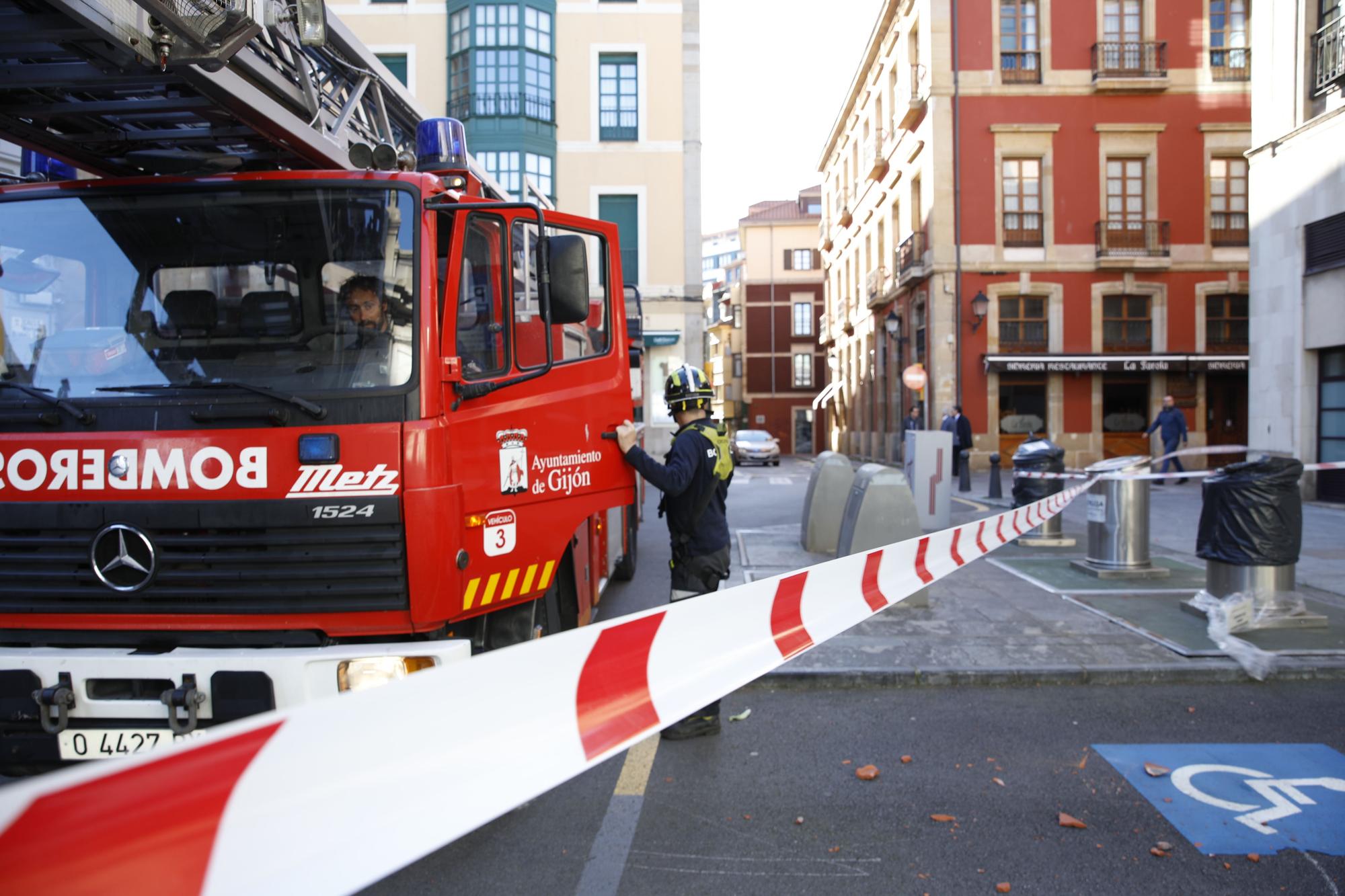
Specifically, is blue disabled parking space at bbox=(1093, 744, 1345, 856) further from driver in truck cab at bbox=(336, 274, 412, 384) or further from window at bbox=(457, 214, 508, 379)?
driver in truck cab at bbox=(336, 274, 412, 384)

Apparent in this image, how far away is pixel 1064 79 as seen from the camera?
26375 millimetres

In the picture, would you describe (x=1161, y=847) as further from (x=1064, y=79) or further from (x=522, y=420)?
(x=1064, y=79)

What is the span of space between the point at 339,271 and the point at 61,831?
2.54 meters

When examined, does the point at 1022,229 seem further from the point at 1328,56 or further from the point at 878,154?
the point at 1328,56

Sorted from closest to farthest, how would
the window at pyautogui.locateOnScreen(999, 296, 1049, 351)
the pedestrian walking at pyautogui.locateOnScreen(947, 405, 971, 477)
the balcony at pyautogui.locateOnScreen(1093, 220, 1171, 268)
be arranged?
the pedestrian walking at pyautogui.locateOnScreen(947, 405, 971, 477), the balcony at pyautogui.locateOnScreen(1093, 220, 1171, 268), the window at pyautogui.locateOnScreen(999, 296, 1049, 351)

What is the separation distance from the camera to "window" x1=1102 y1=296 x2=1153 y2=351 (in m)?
26.6

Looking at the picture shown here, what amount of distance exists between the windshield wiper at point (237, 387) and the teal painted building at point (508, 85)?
942 inches

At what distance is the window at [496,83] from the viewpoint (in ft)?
86.7

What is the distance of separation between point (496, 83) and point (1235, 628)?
2524 centimetres

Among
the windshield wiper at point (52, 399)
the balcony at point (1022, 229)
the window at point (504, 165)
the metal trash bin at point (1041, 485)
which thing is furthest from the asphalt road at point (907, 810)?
the balcony at point (1022, 229)

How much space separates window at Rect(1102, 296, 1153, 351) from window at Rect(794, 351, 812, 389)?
32.5m

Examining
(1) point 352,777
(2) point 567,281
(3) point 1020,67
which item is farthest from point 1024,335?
(1) point 352,777

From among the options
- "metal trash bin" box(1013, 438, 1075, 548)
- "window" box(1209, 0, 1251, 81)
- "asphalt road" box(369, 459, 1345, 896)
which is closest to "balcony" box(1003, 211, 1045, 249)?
"window" box(1209, 0, 1251, 81)

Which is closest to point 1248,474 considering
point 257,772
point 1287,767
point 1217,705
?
point 1217,705
